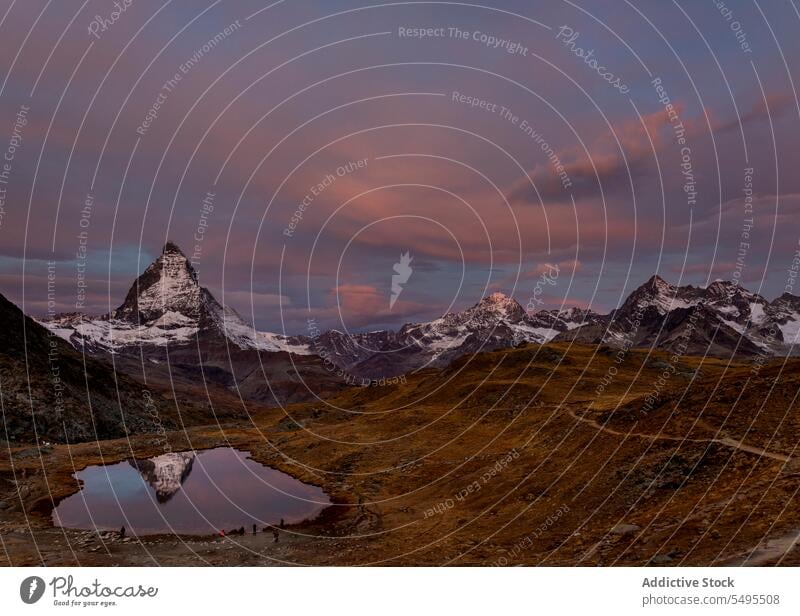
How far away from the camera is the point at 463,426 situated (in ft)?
262

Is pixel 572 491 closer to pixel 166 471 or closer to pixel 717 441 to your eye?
pixel 717 441

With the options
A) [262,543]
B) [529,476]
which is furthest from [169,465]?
[529,476]

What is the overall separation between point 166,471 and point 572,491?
61.5 metres

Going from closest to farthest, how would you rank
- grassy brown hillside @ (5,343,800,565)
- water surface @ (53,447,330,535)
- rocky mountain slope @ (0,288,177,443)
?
grassy brown hillside @ (5,343,800,565)
water surface @ (53,447,330,535)
rocky mountain slope @ (0,288,177,443)

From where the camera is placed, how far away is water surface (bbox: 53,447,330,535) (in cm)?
4634

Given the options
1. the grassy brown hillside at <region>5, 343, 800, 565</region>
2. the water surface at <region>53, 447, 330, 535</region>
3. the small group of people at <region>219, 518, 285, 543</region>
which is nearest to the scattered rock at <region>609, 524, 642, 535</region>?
the grassy brown hillside at <region>5, 343, 800, 565</region>

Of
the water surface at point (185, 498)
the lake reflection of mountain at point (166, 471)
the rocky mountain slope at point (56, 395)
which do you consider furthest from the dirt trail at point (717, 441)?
the rocky mountain slope at point (56, 395)

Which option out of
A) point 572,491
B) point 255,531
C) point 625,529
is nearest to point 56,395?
point 255,531

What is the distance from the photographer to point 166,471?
76750mm

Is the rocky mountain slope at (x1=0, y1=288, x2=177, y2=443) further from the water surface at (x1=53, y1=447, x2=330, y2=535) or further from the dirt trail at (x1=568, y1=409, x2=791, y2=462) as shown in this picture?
the dirt trail at (x1=568, y1=409, x2=791, y2=462)

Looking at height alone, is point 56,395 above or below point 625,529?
below

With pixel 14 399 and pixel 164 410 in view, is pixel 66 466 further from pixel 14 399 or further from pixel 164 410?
pixel 164 410

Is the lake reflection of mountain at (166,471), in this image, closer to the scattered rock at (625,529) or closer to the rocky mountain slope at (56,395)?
the rocky mountain slope at (56,395)

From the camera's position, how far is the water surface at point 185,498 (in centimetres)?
4634
